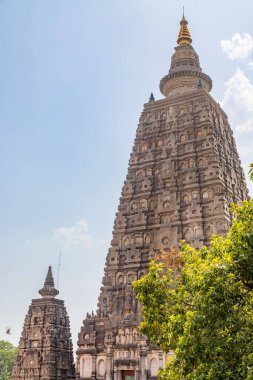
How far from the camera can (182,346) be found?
1461 centimetres

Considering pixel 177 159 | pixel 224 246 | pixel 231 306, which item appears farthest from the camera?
pixel 177 159

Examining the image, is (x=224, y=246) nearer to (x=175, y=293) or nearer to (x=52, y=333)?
(x=175, y=293)

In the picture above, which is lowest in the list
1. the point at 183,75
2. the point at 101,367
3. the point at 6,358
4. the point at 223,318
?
the point at 101,367

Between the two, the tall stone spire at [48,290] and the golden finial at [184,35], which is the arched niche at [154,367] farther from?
the golden finial at [184,35]

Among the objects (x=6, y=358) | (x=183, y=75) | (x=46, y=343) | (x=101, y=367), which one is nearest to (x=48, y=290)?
(x=46, y=343)

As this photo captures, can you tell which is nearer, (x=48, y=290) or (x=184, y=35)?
(x=48, y=290)

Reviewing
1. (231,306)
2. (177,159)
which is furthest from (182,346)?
(177,159)

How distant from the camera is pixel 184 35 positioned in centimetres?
4766

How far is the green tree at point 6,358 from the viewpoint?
61688 millimetres

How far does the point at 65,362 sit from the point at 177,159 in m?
20.0

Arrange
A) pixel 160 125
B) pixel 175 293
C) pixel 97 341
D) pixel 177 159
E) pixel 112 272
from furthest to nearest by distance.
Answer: pixel 160 125 < pixel 177 159 < pixel 112 272 < pixel 97 341 < pixel 175 293

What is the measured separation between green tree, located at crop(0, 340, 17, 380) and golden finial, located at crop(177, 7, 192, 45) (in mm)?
A: 47846

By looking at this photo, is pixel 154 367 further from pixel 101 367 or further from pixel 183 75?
pixel 183 75

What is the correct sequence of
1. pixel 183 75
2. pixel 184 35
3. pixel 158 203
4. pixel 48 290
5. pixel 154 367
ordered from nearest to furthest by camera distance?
1. pixel 154 367
2. pixel 158 203
3. pixel 48 290
4. pixel 183 75
5. pixel 184 35
